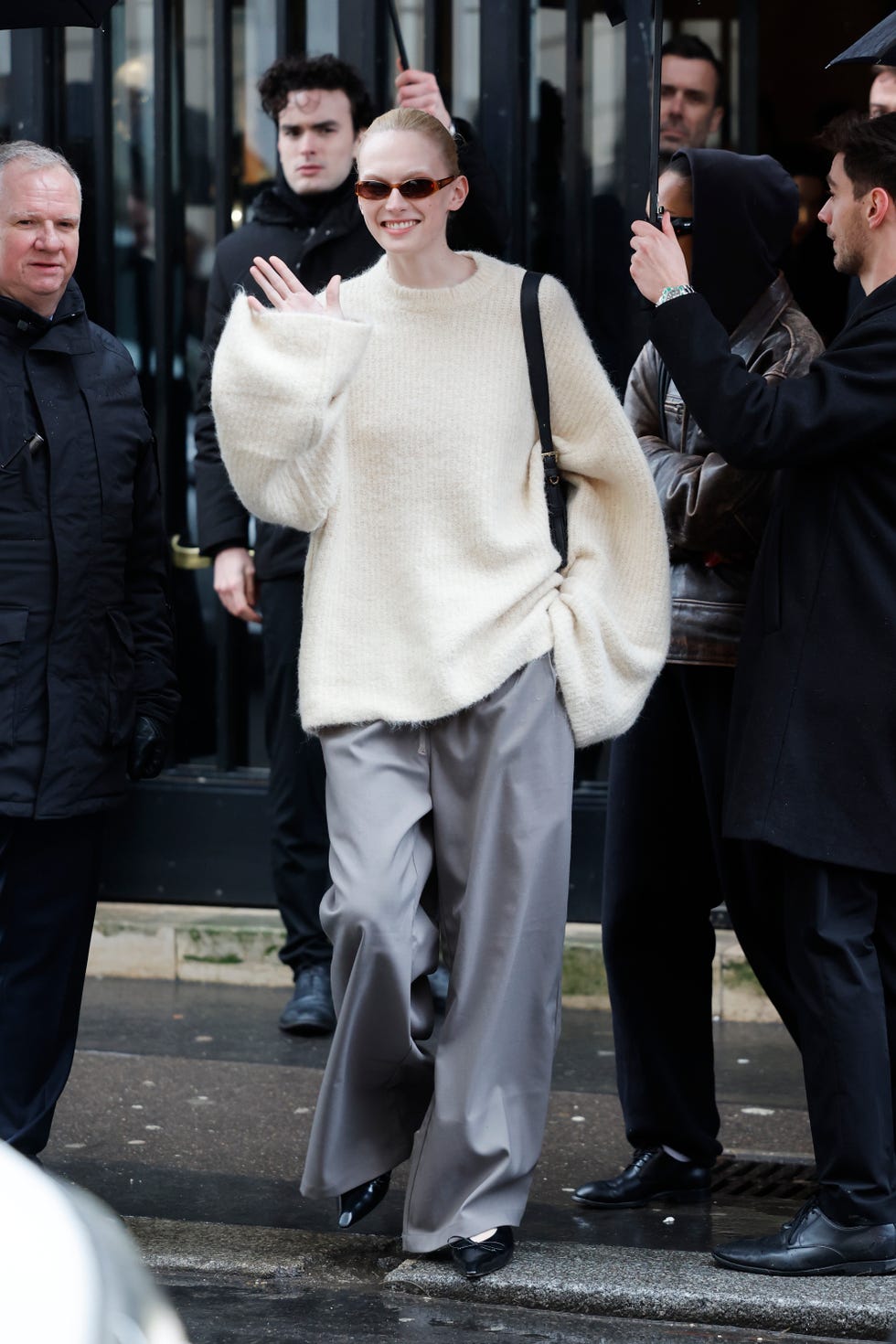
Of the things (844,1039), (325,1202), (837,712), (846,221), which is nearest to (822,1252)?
(844,1039)

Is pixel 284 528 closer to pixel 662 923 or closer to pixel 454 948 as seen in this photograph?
pixel 662 923

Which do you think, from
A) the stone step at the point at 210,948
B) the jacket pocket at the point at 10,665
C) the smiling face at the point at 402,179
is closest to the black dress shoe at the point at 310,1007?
the stone step at the point at 210,948

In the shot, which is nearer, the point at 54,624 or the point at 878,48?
the point at 878,48

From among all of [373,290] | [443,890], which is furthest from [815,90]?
[443,890]

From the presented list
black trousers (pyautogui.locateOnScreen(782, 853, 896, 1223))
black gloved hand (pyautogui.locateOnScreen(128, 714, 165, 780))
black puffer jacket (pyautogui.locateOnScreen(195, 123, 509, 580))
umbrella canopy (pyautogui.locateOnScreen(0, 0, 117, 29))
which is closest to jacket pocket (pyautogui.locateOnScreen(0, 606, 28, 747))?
black gloved hand (pyautogui.locateOnScreen(128, 714, 165, 780))

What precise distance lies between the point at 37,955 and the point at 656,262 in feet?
6.60

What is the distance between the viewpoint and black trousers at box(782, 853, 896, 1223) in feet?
12.8

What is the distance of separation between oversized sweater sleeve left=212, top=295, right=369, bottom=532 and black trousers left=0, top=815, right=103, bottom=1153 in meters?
0.99

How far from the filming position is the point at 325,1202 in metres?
4.60

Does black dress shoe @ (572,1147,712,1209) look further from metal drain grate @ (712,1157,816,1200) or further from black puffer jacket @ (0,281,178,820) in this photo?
black puffer jacket @ (0,281,178,820)

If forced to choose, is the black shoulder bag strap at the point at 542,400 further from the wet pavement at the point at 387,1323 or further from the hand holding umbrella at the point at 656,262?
the wet pavement at the point at 387,1323

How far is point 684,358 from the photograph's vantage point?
3916 millimetres

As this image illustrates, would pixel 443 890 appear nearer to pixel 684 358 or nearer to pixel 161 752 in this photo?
pixel 161 752

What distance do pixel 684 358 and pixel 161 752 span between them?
1.56m
